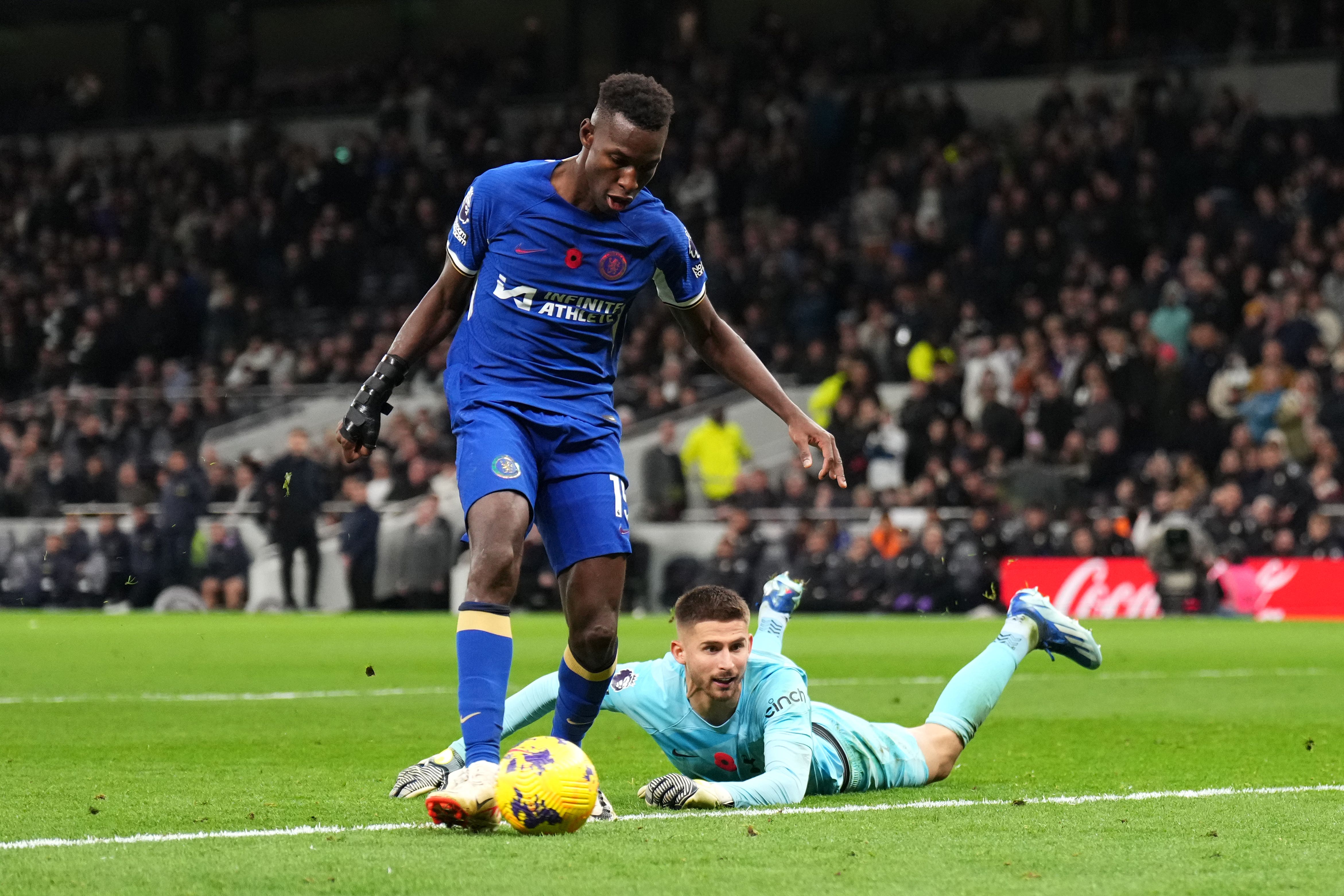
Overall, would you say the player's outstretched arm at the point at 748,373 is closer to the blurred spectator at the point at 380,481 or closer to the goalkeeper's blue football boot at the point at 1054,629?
the goalkeeper's blue football boot at the point at 1054,629

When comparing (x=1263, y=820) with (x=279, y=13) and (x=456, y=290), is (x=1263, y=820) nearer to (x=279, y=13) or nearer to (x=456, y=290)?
(x=456, y=290)

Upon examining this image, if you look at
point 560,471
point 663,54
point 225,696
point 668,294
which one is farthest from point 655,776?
point 663,54

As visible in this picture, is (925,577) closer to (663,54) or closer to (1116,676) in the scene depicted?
(1116,676)

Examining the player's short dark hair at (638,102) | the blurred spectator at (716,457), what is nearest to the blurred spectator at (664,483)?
the blurred spectator at (716,457)

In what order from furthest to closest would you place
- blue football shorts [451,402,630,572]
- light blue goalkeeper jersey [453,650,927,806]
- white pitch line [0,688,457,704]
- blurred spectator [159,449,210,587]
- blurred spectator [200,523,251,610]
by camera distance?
blurred spectator [159,449,210,587]
blurred spectator [200,523,251,610]
white pitch line [0,688,457,704]
light blue goalkeeper jersey [453,650,927,806]
blue football shorts [451,402,630,572]

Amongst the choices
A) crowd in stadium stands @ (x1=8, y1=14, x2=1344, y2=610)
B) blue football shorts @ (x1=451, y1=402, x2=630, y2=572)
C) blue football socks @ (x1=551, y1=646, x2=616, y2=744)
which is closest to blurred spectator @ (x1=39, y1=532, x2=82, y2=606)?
crowd in stadium stands @ (x1=8, y1=14, x2=1344, y2=610)

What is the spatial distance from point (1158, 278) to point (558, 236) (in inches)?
655

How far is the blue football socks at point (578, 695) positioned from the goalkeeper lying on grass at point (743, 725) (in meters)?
0.21

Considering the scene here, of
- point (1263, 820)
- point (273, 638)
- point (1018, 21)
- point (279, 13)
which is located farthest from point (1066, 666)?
point (279, 13)

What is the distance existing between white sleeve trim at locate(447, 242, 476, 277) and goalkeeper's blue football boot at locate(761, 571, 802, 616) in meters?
1.88

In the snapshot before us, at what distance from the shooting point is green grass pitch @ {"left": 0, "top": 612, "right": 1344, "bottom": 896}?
4.50 metres

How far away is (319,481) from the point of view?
22.1m

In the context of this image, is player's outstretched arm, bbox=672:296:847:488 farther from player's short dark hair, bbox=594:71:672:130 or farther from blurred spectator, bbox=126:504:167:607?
blurred spectator, bbox=126:504:167:607

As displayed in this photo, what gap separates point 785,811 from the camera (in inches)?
230
